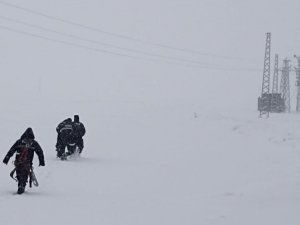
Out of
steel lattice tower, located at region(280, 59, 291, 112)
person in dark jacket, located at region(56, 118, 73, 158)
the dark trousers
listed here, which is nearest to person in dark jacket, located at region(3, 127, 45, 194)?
the dark trousers

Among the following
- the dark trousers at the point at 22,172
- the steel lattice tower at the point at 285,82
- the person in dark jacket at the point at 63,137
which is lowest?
the dark trousers at the point at 22,172

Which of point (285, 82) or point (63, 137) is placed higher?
point (285, 82)

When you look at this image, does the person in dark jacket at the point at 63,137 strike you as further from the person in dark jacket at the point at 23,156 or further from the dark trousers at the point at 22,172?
the dark trousers at the point at 22,172

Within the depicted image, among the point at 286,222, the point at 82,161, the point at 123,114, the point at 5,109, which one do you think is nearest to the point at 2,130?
the point at 82,161

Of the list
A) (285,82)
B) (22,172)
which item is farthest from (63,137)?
(285,82)

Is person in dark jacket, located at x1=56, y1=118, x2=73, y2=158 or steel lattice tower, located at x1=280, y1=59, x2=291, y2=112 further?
steel lattice tower, located at x1=280, y1=59, x2=291, y2=112

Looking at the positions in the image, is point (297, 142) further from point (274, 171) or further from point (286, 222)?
point (286, 222)

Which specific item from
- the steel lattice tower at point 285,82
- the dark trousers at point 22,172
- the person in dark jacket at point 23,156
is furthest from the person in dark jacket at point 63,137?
the steel lattice tower at point 285,82

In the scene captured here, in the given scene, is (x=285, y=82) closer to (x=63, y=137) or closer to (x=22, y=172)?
(x=63, y=137)

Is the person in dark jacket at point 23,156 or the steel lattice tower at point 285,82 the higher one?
the steel lattice tower at point 285,82

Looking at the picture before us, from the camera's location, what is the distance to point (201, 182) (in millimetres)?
18719

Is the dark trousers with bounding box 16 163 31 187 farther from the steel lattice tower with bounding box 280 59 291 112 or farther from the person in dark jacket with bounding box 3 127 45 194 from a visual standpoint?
the steel lattice tower with bounding box 280 59 291 112

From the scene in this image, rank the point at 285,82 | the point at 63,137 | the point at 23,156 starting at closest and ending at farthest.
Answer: the point at 23,156 → the point at 63,137 → the point at 285,82

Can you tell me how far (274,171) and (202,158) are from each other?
5.42 m
